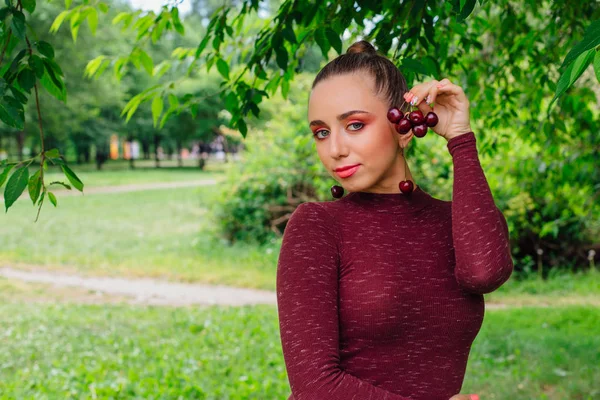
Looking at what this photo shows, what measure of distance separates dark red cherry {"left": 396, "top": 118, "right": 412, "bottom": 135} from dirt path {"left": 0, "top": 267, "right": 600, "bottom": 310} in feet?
23.2

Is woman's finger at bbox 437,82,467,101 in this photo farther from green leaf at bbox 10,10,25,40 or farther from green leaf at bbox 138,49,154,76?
green leaf at bbox 138,49,154,76

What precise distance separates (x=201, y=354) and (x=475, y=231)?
493 cm

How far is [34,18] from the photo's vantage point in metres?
24.0

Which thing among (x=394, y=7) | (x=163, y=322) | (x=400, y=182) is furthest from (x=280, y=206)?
(x=400, y=182)

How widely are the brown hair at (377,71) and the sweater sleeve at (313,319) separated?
371 mm

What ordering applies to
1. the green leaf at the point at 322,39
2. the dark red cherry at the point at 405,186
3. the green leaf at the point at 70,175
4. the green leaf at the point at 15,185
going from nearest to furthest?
the dark red cherry at the point at 405,186, the green leaf at the point at 15,185, the green leaf at the point at 70,175, the green leaf at the point at 322,39

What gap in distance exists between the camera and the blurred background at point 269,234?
3381 mm

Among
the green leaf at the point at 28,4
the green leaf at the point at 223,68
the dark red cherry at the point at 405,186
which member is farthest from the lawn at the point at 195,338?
the dark red cherry at the point at 405,186

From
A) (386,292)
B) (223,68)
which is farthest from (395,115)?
(223,68)

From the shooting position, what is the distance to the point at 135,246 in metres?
13.0

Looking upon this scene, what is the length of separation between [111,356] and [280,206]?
6.10m

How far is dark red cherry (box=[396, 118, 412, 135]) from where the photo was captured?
60.2 inches

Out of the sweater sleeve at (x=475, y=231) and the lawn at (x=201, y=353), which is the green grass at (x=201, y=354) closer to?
the lawn at (x=201, y=353)

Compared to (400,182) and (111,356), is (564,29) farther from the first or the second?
(111,356)
